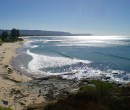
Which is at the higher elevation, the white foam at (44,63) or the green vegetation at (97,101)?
the green vegetation at (97,101)

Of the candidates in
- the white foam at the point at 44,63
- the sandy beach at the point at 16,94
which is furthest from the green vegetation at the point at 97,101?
the white foam at the point at 44,63

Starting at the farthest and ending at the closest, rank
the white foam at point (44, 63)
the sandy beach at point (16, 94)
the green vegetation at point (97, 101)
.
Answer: the white foam at point (44, 63)
the sandy beach at point (16, 94)
the green vegetation at point (97, 101)

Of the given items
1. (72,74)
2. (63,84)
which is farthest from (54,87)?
(72,74)

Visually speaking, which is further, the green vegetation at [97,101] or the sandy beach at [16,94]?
the sandy beach at [16,94]

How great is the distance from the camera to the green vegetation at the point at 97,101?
631 inches

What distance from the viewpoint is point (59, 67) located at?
58000 mm

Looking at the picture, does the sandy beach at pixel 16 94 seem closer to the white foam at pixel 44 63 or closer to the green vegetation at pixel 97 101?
the white foam at pixel 44 63

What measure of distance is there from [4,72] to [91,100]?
115 feet

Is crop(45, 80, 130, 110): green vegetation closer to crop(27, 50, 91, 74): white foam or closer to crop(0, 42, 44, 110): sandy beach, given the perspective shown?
crop(0, 42, 44, 110): sandy beach

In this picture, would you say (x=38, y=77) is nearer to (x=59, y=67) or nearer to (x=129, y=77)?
(x=59, y=67)

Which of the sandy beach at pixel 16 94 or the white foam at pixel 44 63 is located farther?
the white foam at pixel 44 63

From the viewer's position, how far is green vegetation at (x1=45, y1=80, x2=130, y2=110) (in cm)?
1602

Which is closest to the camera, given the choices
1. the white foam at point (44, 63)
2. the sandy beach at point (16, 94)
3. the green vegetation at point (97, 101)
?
the green vegetation at point (97, 101)

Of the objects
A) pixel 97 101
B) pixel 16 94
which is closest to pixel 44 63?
pixel 16 94
